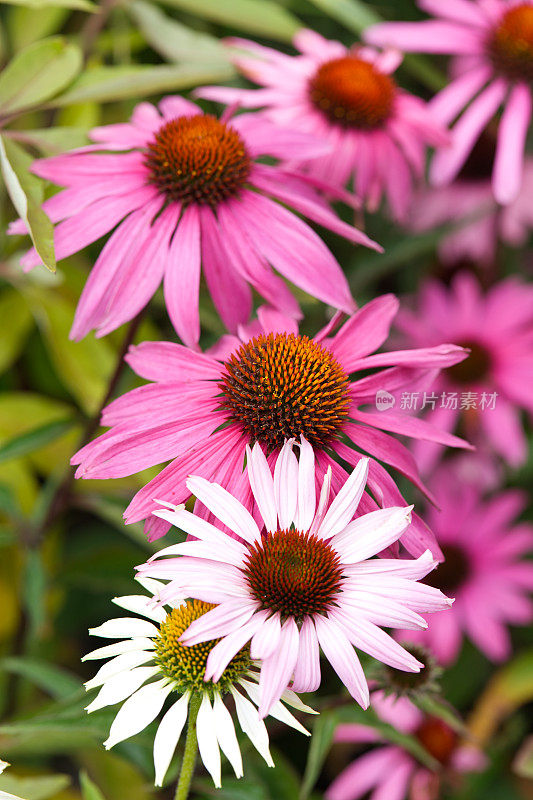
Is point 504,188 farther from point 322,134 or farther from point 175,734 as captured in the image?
point 175,734

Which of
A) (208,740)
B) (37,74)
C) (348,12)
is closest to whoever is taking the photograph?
(208,740)

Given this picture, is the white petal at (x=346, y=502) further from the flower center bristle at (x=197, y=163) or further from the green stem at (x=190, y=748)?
the flower center bristle at (x=197, y=163)

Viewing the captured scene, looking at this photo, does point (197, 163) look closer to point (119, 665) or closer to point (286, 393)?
point (286, 393)

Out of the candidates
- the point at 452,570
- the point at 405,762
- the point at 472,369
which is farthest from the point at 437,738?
the point at 472,369

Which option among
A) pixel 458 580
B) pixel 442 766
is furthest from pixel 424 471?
pixel 442 766

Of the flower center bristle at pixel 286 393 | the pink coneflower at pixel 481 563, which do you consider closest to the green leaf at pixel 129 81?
the flower center bristle at pixel 286 393

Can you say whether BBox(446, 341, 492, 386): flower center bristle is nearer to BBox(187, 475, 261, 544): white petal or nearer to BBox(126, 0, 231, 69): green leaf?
BBox(126, 0, 231, 69): green leaf
